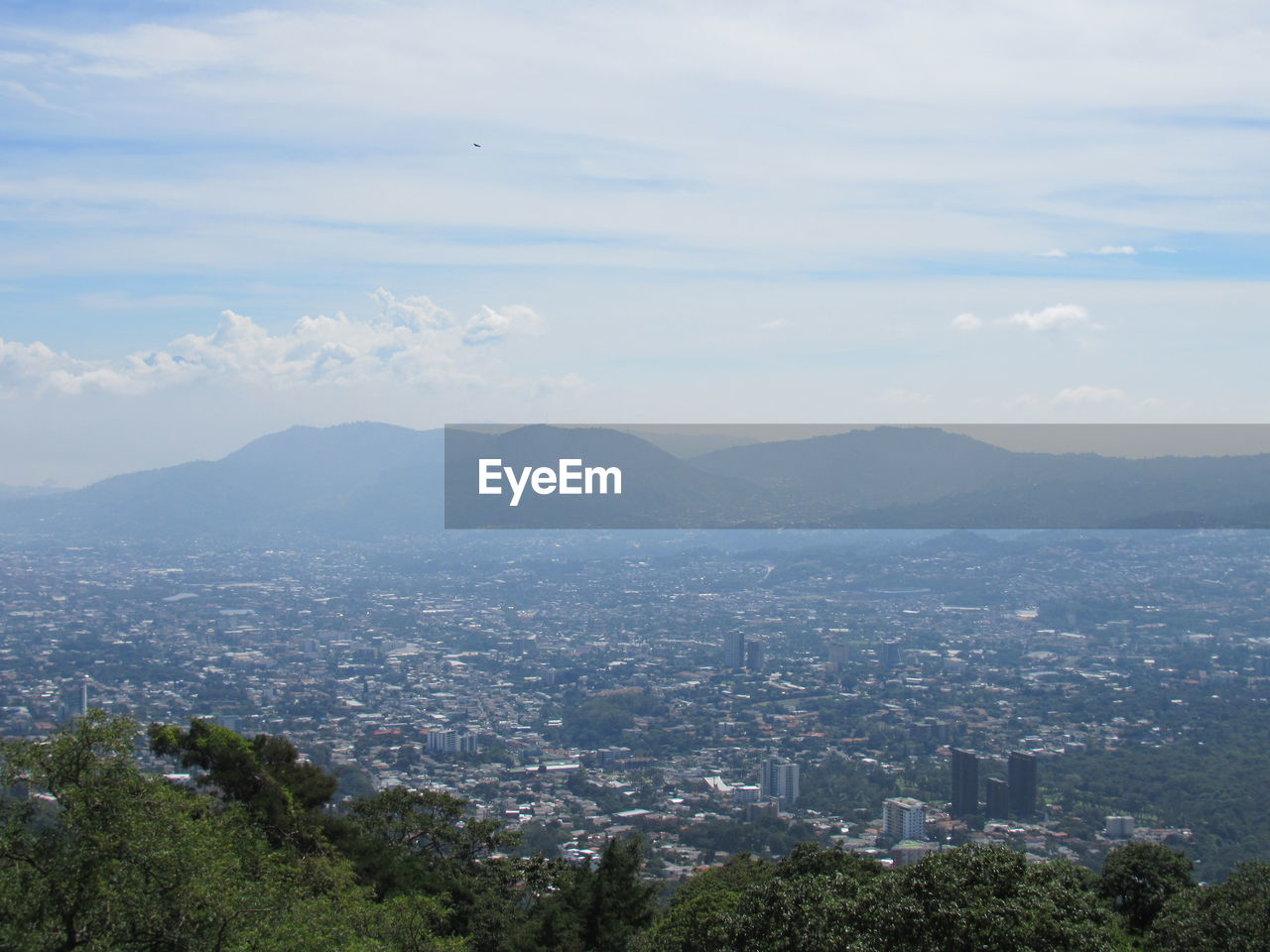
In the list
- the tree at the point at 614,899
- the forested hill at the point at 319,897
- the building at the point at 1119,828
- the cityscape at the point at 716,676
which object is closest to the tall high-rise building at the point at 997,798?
the cityscape at the point at 716,676

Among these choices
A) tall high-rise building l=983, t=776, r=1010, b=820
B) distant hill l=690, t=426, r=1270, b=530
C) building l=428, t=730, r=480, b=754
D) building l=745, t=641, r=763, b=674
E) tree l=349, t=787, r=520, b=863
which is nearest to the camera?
tree l=349, t=787, r=520, b=863

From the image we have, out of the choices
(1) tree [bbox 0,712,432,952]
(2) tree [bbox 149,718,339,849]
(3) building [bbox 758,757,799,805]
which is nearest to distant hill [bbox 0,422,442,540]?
(3) building [bbox 758,757,799,805]

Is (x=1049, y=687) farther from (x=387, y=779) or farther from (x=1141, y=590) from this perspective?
(x=387, y=779)

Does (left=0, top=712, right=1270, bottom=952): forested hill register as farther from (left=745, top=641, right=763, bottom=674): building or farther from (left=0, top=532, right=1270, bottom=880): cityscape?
(left=745, top=641, right=763, bottom=674): building

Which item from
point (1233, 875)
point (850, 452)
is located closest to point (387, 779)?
point (1233, 875)

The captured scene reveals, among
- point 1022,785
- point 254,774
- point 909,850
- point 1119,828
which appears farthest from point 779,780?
point 254,774

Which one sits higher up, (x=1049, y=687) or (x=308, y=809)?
(x=308, y=809)

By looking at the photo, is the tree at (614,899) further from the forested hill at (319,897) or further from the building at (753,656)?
the building at (753,656)

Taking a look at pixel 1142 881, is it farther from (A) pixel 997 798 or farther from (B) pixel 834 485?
(B) pixel 834 485
